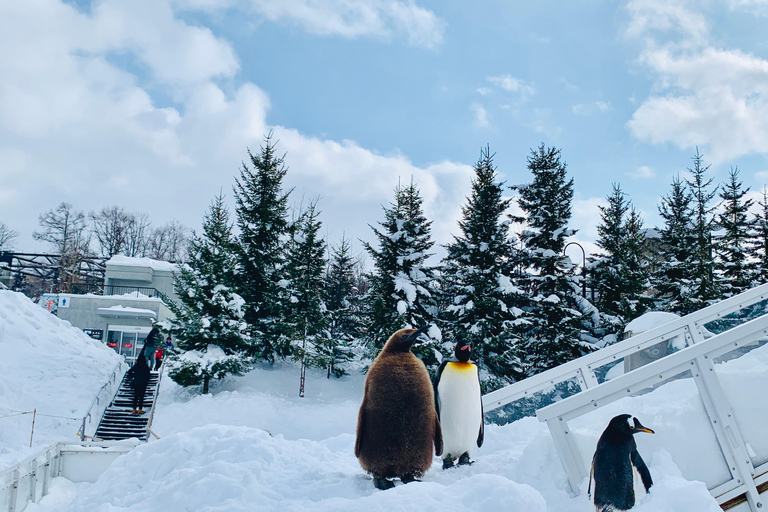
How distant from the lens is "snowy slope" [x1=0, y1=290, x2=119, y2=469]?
13047 mm

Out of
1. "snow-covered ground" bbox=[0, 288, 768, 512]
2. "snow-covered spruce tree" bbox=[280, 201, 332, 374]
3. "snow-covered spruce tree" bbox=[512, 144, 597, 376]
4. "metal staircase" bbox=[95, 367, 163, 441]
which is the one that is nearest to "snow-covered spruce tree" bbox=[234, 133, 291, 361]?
"snow-covered spruce tree" bbox=[280, 201, 332, 374]

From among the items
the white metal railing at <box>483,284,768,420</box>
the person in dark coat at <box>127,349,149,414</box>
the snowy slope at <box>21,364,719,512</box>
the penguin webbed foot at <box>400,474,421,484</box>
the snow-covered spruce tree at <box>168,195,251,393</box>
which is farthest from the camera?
Result: the snow-covered spruce tree at <box>168,195,251,393</box>

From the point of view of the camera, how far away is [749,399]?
4.14m

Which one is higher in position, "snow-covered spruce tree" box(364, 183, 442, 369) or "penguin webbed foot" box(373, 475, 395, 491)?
"snow-covered spruce tree" box(364, 183, 442, 369)

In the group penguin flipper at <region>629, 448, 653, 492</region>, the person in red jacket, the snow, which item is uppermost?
the snow

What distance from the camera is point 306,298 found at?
21219 mm

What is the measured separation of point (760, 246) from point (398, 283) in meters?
18.2

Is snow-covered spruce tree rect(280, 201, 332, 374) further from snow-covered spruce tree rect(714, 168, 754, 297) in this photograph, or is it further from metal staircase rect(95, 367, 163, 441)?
snow-covered spruce tree rect(714, 168, 754, 297)

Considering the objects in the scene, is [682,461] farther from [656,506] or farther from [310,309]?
[310,309]

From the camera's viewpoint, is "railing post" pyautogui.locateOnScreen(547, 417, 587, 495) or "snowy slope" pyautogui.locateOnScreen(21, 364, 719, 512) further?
"railing post" pyautogui.locateOnScreen(547, 417, 587, 495)

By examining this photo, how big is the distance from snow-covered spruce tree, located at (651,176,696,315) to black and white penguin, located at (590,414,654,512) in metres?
17.5

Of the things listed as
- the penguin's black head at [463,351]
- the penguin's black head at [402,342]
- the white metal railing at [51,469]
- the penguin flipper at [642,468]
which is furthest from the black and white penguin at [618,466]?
the white metal railing at [51,469]

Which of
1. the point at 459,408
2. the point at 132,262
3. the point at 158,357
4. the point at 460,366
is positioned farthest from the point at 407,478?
the point at 132,262

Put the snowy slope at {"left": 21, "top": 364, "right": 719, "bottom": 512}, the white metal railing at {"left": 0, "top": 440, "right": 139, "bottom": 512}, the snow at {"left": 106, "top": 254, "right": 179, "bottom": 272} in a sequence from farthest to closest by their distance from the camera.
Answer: the snow at {"left": 106, "top": 254, "right": 179, "bottom": 272} → the white metal railing at {"left": 0, "top": 440, "right": 139, "bottom": 512} → the snowy slope at {"left": 21, "top": 364, "right": 719, "bottom": 512}
